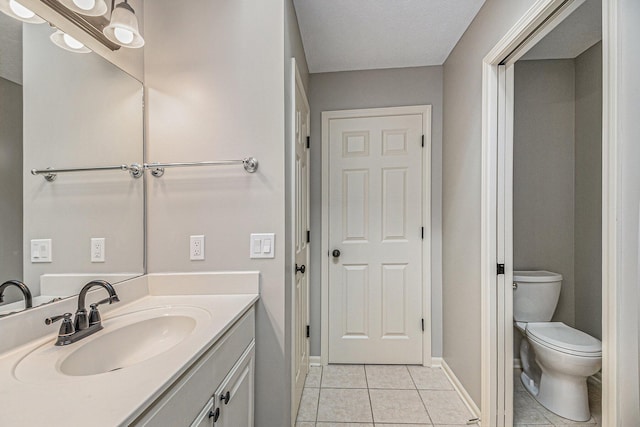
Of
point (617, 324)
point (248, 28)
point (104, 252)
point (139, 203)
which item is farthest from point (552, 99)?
point (104, 252)

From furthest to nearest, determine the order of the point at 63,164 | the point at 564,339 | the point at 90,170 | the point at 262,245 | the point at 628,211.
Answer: the point at 564,339, the point at 262,245, the point at 90,170, the point at 63,164, the point at 628,211

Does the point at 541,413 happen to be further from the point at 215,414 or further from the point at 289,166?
Result: the point at 289,166

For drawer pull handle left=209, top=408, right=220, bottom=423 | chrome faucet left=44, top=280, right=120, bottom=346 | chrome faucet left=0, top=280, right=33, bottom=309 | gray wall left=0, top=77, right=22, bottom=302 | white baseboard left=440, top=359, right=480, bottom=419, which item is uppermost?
gray wall left=0, top=77, right=22, bottom=302

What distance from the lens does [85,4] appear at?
1046mm

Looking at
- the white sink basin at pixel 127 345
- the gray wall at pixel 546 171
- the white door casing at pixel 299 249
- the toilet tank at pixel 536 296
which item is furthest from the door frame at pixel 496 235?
the white sink basin at pixel 127 345

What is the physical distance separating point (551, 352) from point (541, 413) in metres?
0.43

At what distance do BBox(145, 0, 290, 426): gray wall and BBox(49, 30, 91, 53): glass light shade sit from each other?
354 mm

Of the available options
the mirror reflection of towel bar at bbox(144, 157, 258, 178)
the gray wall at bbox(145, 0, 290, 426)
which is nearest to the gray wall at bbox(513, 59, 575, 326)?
the gray wall at bbox(145, 0, 290, 426)

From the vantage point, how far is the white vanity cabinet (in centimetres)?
71

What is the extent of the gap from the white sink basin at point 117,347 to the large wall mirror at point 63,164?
7.9 inches

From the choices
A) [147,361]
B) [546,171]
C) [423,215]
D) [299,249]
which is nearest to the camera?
[147,361]

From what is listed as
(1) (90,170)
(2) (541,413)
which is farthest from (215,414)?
(2) (541,413)

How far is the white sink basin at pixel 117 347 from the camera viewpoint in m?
0.77

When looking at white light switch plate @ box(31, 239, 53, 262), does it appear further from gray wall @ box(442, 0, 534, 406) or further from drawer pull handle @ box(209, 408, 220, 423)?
gray wall @ box(442, 0, 534, 406)
